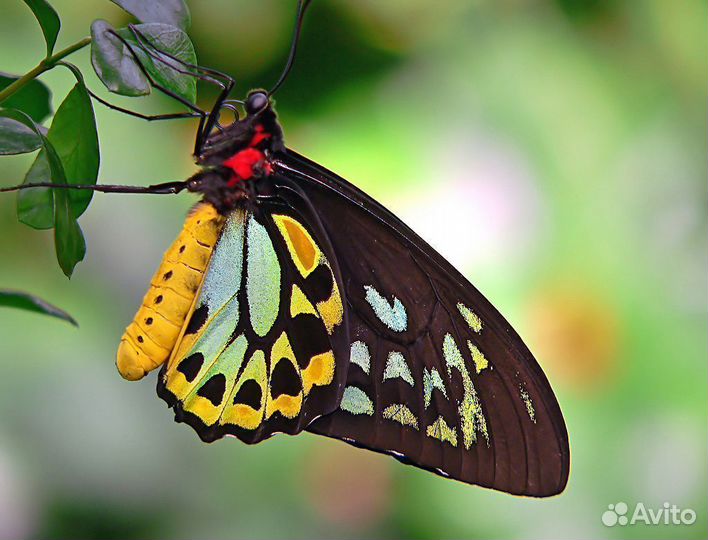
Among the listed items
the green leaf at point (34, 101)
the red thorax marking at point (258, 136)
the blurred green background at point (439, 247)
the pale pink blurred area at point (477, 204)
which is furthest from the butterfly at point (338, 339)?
the pale pink blurred area at point (477, 204)

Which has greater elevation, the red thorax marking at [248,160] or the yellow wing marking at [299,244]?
the red thorax marking at [248,160]

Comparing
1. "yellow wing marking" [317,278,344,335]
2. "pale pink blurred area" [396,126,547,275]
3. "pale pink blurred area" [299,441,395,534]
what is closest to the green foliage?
"yellow wing marking" [317,278,344,335]

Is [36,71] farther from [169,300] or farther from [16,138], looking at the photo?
[169,300]

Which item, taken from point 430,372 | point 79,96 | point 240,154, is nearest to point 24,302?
point 79,96

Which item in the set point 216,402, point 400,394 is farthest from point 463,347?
point 216,402

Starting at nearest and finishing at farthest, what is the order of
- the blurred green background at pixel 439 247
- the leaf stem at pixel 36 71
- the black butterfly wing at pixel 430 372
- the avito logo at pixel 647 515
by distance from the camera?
1. the leaf stem at pixel 36 71
2. the black butterfly wing at pixel 430 372
3. the blurred green background at pixel 439 247
4. the avito logo at pixel 647 515

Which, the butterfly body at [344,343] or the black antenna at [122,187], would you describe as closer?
the black antenna at [122,187]

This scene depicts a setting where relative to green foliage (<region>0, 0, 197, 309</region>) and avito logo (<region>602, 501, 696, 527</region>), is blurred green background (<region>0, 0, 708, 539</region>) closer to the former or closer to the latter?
avito logo (<region>602, 501, 696, 527</region>)

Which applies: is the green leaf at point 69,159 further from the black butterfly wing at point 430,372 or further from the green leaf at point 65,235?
the black butterfly wing at point 430,372
